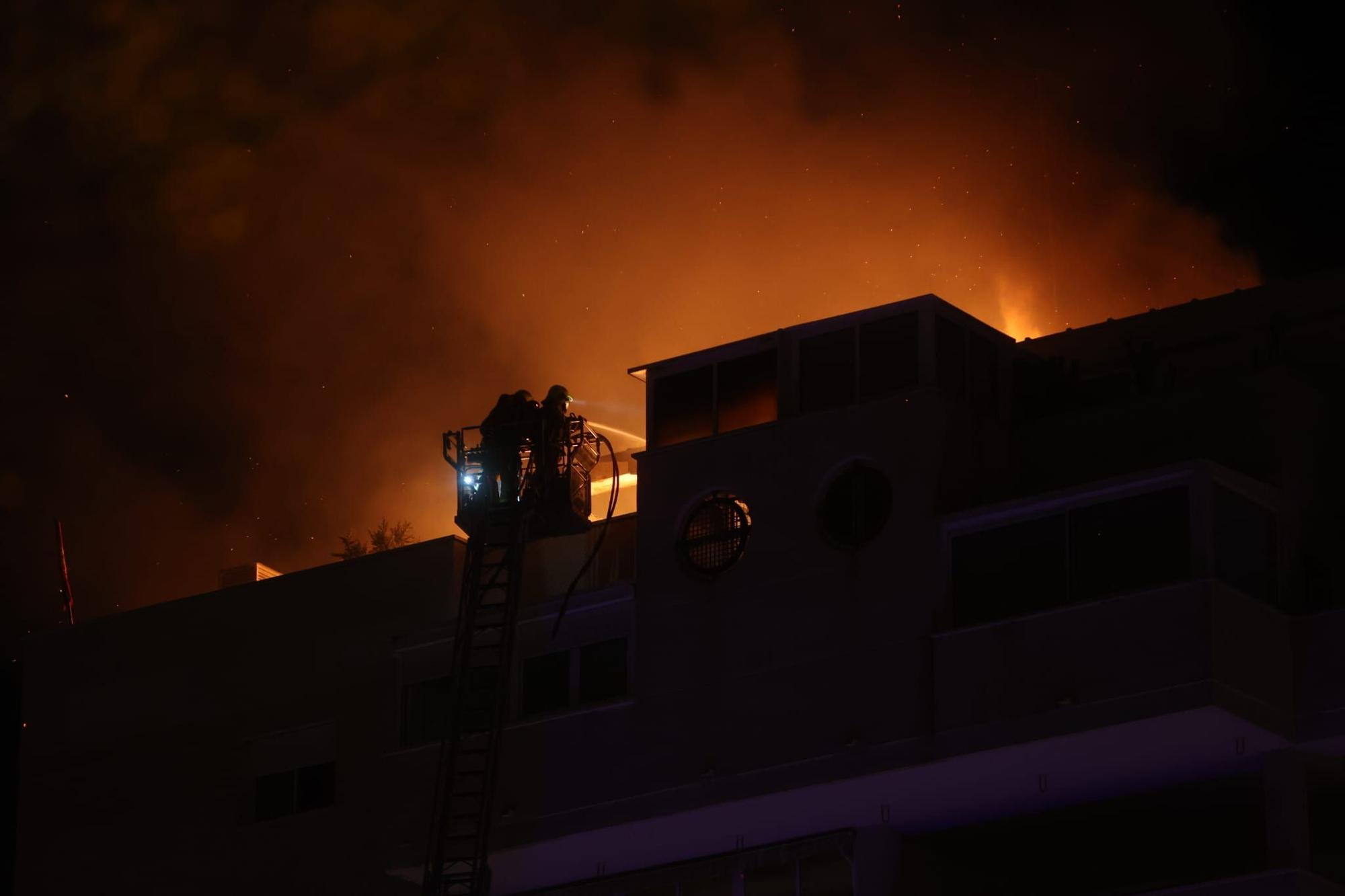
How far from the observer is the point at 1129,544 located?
3166cm

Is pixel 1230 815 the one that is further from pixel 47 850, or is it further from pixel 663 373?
pixel 47 850

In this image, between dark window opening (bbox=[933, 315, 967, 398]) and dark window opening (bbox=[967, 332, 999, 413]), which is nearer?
dark window opening (bbox=[933, 315, 967, 398])

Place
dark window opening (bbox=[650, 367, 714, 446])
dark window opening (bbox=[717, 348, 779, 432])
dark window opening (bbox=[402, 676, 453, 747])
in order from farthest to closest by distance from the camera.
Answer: dark window opening (bbox=[402, 676, 453, 747]) → dark window opening (bbox=[650, 367, 714, 446]) → dark window opening (bbox=[717, 348, 779, 432])

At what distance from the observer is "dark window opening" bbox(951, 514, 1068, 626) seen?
32.2m

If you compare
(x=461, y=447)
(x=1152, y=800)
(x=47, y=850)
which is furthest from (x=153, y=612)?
(x=1152, y=800)

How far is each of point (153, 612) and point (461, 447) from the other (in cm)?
708

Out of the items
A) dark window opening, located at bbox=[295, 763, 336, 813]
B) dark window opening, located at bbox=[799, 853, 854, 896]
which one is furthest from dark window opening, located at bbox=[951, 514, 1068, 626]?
dark window opening, located at bbox=[295, 763, 336, 813]

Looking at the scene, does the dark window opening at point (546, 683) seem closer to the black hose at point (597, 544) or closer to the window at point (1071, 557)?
the black hose at point (597, 544)

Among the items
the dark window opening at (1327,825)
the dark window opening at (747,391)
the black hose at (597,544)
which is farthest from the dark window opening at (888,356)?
the dark window opening at (1327,825)

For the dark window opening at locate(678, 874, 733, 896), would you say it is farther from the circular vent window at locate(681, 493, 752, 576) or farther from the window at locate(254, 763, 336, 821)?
the window at locate(254, 763, 336, 821)

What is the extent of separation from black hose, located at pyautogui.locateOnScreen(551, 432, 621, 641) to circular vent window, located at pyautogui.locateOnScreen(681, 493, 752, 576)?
1.85 m

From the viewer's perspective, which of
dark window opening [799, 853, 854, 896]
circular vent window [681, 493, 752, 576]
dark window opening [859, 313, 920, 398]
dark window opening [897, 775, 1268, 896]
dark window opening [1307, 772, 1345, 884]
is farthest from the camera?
circular vent window [681, 493, 752, 576]

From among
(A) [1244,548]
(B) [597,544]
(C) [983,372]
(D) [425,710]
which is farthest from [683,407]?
(A) [1244,548]

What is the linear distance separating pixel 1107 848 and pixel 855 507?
5458 mm
